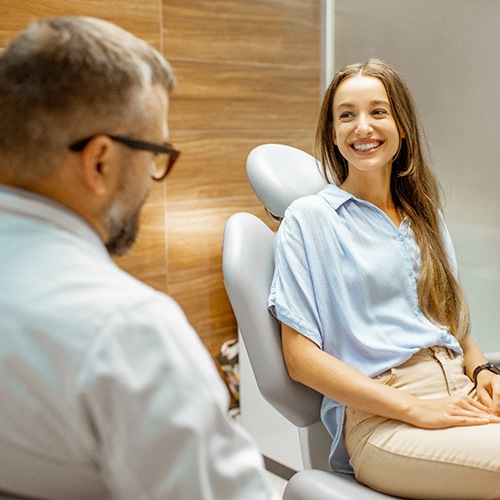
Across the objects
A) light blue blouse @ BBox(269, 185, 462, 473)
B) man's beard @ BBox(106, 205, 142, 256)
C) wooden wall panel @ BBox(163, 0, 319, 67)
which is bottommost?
light blue blouse @ BBox(269, 185, 462, 473)

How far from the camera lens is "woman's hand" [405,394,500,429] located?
1.43 metres

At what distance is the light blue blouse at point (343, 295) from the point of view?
1.57 metres

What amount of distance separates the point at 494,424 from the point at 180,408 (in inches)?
35.6

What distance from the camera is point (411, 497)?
1.42 metres

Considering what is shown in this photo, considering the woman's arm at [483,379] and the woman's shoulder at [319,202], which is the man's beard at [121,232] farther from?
the woman's arm at [483,379]

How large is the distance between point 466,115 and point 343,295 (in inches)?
47.2

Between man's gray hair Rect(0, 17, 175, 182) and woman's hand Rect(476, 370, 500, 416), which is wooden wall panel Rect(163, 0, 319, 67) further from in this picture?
man's gray hair Rect(0, 17, 175, 182)

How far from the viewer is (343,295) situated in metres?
1.58

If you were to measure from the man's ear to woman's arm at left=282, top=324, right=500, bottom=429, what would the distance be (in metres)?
0.78

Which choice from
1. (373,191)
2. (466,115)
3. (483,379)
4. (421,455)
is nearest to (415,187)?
(373,191)

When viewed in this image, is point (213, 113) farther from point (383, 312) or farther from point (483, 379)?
point (483, 379)

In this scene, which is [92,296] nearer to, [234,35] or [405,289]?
[405,289]

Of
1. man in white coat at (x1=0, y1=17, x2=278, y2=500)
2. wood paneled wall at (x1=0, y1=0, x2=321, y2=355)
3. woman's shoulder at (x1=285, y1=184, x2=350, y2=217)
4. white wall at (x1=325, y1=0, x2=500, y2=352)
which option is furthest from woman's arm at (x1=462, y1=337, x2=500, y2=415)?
wood paneled wall at (x1=0, y1=0, x2=321, y2=355)

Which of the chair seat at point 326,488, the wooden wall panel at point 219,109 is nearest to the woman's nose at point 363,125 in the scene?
the chair seat at point 326,488
